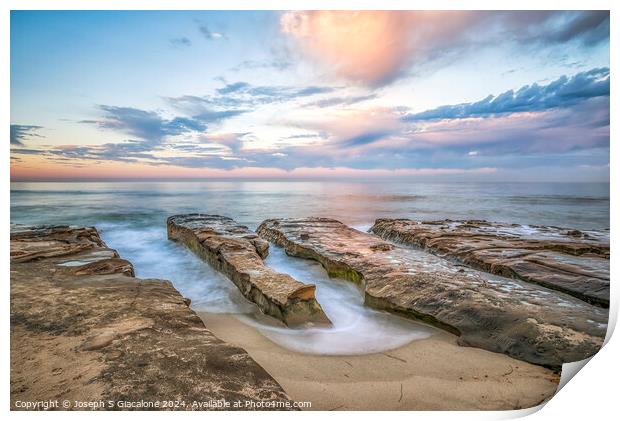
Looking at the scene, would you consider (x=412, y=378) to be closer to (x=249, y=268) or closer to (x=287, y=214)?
(x=249, y=268)

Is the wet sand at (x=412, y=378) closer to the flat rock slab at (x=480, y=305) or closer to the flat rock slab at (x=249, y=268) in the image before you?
the flat rock slab at (x=480, y=305)

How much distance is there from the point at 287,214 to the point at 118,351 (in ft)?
26.9

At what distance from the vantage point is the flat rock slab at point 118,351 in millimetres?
1673

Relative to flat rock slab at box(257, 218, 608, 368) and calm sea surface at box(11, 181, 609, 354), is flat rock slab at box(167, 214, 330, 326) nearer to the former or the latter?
calm sea surface at box(11, 181, 609, 354)

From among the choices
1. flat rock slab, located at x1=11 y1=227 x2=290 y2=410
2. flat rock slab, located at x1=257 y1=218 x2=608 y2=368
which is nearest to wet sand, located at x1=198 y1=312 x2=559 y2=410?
flat rock slab, located at x1=257 y1=218 x2=608 y2=368

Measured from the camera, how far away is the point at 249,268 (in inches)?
152

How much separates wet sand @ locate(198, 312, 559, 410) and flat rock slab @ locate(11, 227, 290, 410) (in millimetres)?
372

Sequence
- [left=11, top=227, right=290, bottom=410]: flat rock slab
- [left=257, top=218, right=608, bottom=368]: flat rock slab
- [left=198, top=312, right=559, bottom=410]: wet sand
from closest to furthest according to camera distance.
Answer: [left=11, top=227, right=290, bottom=410]: flat rock slab
[left=198, top=312, right=559, bottom=410]: wet sand
[left=257, top=218, right=608, bottom=368]: flat rock slab

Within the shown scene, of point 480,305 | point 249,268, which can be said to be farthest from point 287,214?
point 480,305

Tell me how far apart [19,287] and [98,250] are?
1488 mm

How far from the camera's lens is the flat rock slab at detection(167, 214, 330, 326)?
9.64 ft

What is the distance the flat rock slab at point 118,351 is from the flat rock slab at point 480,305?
5.41 ft
